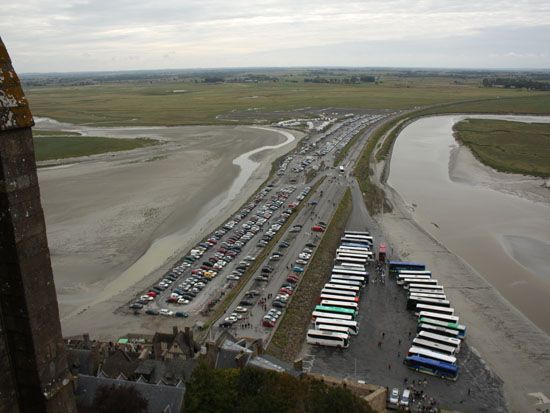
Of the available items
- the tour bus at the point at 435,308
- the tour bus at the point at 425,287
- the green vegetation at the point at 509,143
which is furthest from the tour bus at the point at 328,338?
the green vegetation at the point at 509,143

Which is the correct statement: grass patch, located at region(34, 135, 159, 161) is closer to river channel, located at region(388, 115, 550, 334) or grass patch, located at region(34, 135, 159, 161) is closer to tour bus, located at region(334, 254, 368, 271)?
river channel, located at region(388, 115, 550, 334)

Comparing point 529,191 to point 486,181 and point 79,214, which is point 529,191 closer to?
point 486,181

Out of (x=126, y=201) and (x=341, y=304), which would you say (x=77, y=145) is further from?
(x=341, y=304)

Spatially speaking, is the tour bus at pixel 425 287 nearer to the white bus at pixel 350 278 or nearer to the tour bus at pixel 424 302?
the tour bus at pixel 424 302

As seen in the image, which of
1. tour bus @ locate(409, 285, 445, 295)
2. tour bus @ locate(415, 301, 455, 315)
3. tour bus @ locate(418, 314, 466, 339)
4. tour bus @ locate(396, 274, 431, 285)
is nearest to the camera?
tour bus @ locate(418, 314, 466, 339)

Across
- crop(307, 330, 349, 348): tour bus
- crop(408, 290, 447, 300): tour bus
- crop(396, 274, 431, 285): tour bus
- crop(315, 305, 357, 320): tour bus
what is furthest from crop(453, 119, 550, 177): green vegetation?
crop(307, 330, 349, 348): tour bus

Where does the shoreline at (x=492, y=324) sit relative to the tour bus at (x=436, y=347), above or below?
below

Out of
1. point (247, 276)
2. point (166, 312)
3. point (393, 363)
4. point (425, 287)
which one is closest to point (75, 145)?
point (247, 276)
